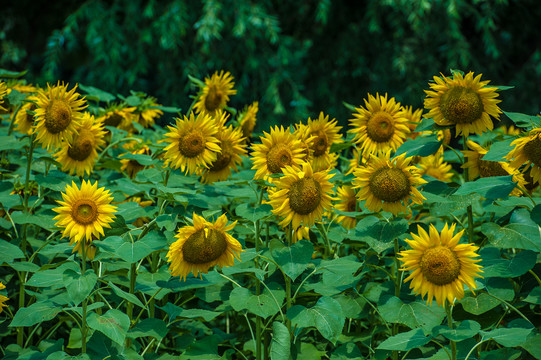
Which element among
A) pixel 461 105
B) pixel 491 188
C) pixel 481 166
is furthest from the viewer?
pixel 481 166

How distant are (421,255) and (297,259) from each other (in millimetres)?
352

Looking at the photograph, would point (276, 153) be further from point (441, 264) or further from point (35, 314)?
point (35, 314)

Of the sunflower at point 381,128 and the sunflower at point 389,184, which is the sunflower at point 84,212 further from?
the sunflower at point 381,128

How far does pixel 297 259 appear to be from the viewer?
1845 millimetres

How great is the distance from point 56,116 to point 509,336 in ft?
5.26

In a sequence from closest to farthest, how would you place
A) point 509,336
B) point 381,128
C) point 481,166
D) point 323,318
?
point 509,336
point 323,318
point 481,166
point 381,128

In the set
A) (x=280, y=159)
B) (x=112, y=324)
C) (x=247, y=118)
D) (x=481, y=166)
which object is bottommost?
(x=112, y=324)

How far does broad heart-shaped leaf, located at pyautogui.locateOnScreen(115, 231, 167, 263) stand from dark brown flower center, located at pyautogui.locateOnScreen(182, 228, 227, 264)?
3.2 inches

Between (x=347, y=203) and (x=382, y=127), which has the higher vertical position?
(x=382, y=127)

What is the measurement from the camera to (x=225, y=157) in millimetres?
2334

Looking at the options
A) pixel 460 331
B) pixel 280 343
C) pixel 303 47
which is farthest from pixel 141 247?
pixel 303 47

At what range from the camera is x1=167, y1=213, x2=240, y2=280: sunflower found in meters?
1.85

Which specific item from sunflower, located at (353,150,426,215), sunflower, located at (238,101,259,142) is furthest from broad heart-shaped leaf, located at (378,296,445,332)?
sunflower, located at (238,101,259,142)

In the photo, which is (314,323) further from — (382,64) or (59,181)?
(382,64)
